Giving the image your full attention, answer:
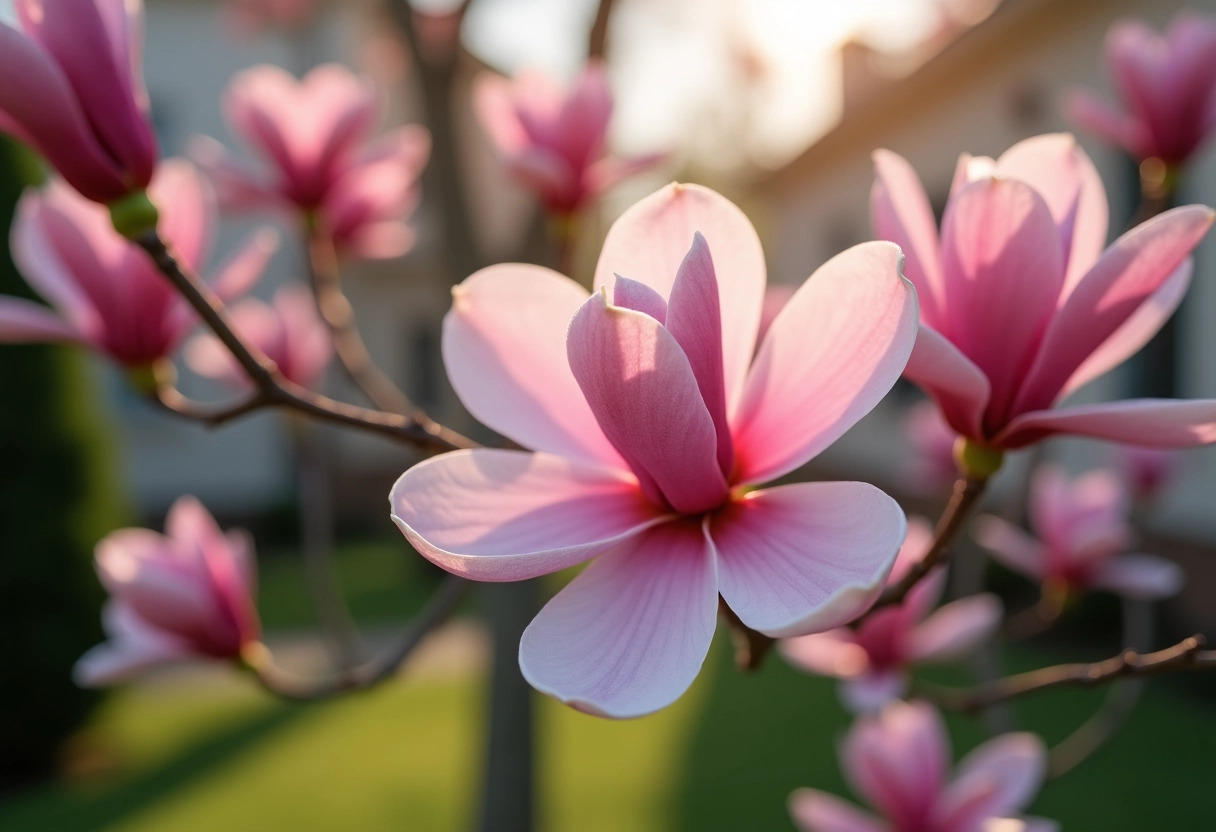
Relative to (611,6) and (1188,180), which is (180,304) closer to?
(611,6)

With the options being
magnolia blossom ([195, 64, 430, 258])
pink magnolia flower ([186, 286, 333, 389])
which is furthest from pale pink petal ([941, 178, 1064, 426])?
pink magnolia flower ([186, 286, 333, 389])

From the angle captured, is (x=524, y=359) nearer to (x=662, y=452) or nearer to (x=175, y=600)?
(x=662, y=452)

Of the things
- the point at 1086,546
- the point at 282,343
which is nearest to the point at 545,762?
the point at 282,343

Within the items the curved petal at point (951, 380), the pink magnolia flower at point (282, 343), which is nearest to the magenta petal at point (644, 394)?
the curved petal at point (951, 380)

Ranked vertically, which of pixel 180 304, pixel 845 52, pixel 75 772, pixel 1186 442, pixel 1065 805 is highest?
pixel 180 304

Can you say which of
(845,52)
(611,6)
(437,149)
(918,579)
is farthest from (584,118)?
Result: (845,52)

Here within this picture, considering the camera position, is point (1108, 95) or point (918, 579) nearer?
point (918, 579)
